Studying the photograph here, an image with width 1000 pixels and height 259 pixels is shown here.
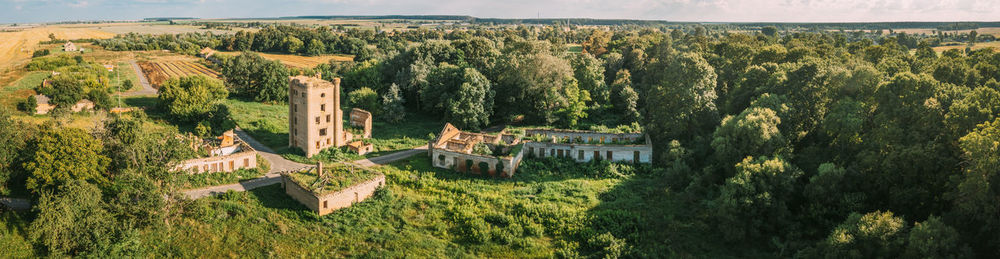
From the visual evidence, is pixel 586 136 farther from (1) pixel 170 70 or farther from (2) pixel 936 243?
(1) pixel 170 70

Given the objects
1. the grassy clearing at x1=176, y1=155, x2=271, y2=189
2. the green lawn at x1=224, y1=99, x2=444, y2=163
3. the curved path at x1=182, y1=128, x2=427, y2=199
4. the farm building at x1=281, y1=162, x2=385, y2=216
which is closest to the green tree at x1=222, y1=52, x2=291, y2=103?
the green lawn at x1=224, y1=99, x2=444, y2=163

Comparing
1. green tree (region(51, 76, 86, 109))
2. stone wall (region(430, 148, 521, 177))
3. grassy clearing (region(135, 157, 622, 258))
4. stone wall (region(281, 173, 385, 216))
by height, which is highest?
green tree (region(51, 76, 86, 109))

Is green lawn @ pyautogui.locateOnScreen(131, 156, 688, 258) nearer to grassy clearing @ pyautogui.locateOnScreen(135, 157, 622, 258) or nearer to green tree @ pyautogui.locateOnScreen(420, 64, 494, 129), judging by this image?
grassy clearing @ pyautogui.locateOnScreen(135, 157, 622, 258)

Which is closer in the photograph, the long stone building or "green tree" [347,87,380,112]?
the long stone building

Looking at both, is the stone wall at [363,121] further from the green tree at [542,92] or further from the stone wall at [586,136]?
the stone wall at [586,136]

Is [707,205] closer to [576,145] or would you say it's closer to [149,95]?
[576,145]

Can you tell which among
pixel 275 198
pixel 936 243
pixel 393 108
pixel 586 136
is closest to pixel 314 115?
pixel 275 198

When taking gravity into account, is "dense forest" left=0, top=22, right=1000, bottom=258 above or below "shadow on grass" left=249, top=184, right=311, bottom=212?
above
